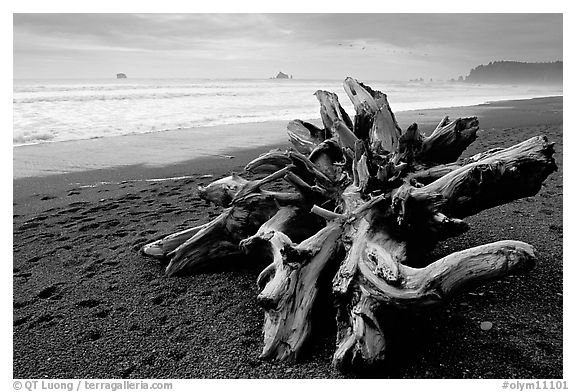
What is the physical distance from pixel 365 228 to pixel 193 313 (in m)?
1.12

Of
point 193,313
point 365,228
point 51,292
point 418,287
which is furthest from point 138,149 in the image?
point 418,287

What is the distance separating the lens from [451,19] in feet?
13.0

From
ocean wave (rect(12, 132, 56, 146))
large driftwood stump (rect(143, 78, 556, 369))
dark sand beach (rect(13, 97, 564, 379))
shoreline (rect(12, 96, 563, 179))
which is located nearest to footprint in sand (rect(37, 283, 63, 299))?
dark sand beach (rect(13, 97, 564, 379))

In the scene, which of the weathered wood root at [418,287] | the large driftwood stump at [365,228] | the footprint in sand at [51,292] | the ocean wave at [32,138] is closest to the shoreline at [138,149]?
the ocean wave at [32,138]

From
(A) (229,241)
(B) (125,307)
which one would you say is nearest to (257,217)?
(A) (229,241)

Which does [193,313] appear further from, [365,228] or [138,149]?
[138,149]

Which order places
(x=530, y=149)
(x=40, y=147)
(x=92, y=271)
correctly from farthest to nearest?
(x=40, y=147) < (x=92, y=271) < (x=530, y=149)

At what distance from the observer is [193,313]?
2691 millimetres

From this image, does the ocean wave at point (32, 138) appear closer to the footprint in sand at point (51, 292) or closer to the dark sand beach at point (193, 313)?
the dark sand beach at point (193, 313)

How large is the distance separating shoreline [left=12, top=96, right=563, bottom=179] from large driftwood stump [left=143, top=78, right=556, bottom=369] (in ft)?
12.9
